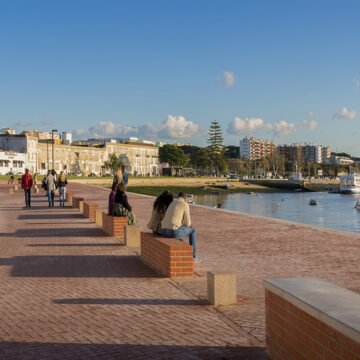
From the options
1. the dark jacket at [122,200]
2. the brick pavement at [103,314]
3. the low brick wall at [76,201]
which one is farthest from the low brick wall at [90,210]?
the brick pavement at [103,314]

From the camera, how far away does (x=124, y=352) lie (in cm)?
432

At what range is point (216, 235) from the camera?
1325 centimetres

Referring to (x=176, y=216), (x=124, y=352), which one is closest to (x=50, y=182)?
(x=176, y=216)

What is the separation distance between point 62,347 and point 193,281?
313cm

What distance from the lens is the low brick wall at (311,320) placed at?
2.89m

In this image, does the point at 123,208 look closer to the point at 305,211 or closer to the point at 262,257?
the point at 262,257

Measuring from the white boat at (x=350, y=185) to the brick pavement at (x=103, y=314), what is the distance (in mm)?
98303

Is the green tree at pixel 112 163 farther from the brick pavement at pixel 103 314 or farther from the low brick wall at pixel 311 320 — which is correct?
the low brick wall at pixel 311 320

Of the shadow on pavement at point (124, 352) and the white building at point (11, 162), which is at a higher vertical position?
the white building at point (11, 162)

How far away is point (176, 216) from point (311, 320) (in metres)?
5.32

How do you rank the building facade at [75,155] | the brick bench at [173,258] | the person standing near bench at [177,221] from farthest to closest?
the building facade at [75,155], the person standing near bench at [177,221], the brick bench at [173,258]

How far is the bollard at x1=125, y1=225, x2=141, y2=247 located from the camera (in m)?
11.0

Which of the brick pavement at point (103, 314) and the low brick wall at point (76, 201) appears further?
the low brick wall at point (76, 201)

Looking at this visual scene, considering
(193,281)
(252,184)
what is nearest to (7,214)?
(193,281)
